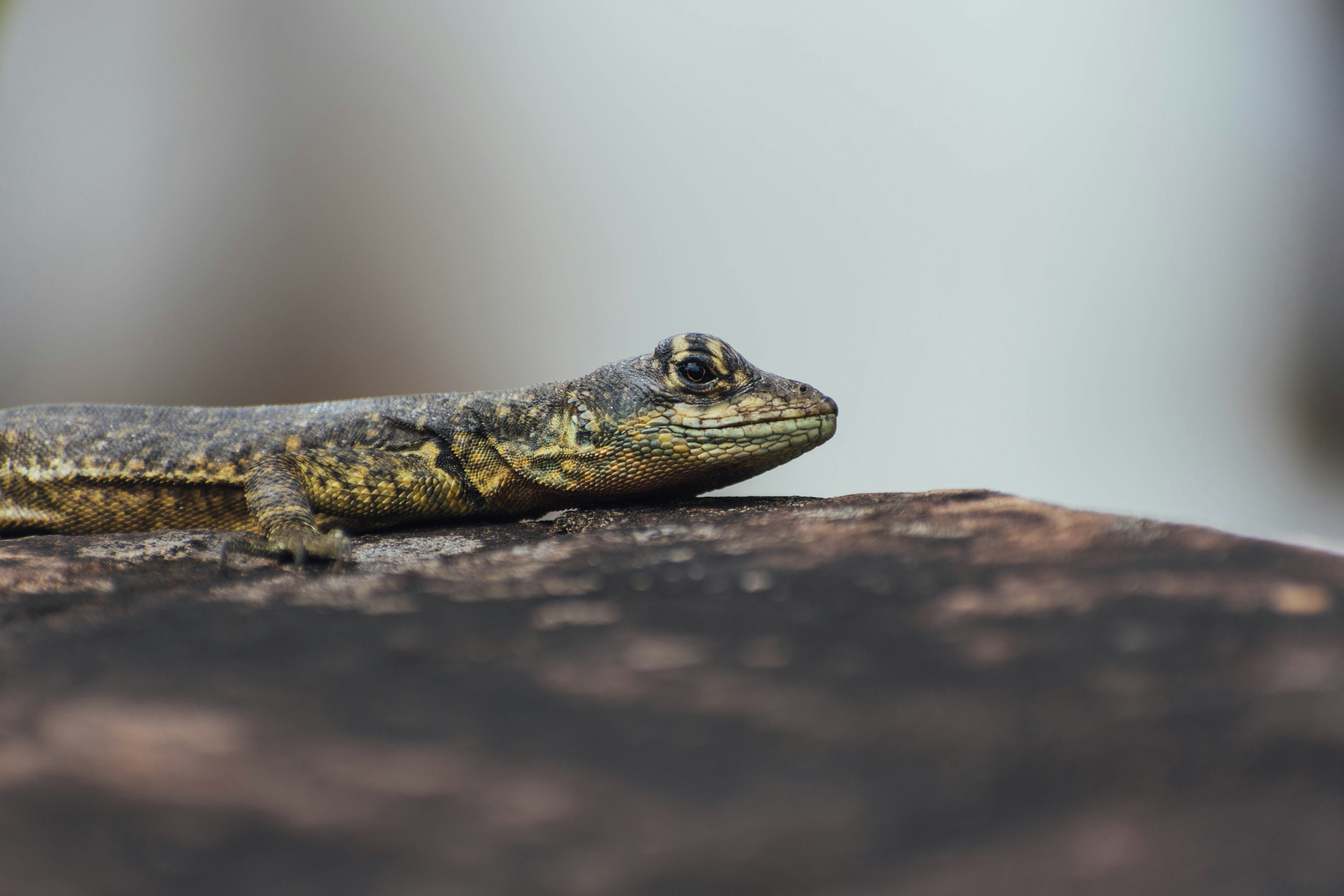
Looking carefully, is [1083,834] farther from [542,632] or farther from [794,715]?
[542,632]

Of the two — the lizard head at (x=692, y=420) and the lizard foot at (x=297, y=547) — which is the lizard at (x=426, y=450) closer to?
the lizard head at (x=692, y=420)

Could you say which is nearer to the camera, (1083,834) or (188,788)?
(1083,834)

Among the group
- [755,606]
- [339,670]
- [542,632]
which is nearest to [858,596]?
[755,606]

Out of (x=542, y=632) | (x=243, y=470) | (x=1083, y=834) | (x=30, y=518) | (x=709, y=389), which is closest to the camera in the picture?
(x=1083, y=834)

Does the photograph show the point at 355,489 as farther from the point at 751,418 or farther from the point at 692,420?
the point at 751,418

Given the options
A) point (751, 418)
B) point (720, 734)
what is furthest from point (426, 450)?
point (720, 734)

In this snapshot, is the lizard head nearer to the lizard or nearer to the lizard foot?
the lizard

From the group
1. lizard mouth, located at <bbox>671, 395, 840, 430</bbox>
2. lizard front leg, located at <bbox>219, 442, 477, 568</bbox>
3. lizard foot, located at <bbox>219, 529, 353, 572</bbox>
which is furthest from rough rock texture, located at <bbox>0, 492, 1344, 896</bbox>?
lizard mouth, located at <bbox>671, 395, 840, 430</bbox>
